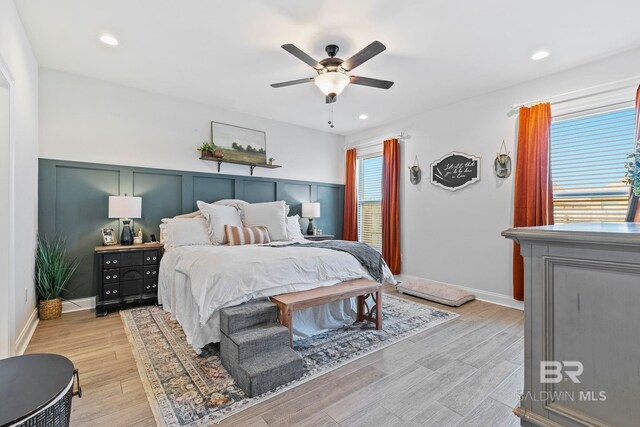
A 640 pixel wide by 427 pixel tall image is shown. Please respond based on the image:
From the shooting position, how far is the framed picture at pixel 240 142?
15.1 feet

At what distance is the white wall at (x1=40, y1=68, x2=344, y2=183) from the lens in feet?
11.3

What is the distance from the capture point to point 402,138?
5035 mm

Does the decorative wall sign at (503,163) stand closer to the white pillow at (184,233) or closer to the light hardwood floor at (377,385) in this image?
the light hardwood floor at (377,385)

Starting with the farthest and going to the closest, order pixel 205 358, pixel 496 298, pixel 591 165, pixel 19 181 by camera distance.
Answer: pixel 496 298 < pixel 591 165 < pixel 19 181 < pixel 205 358

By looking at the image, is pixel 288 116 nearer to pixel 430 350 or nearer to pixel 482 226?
pixel 482 226

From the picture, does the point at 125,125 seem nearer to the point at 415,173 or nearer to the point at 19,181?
the point at 19,181

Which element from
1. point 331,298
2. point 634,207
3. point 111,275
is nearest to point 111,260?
point 111,275

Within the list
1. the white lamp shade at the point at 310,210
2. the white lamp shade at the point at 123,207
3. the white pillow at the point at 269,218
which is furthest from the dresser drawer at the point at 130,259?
the white lamp shade at the point at 310,210

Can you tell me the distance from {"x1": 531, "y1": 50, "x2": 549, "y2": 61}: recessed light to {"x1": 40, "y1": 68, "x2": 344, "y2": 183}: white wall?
12.2 ft

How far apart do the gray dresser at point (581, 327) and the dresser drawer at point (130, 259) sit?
3.81 metres

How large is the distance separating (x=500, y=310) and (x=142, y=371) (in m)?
3.77

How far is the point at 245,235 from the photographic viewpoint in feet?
12.3

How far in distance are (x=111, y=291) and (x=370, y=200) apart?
4.29 m

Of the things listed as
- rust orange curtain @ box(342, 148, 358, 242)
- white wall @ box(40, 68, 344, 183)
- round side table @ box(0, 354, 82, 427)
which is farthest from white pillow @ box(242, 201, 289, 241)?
round side table @ box(0, 354, 82, 427)
